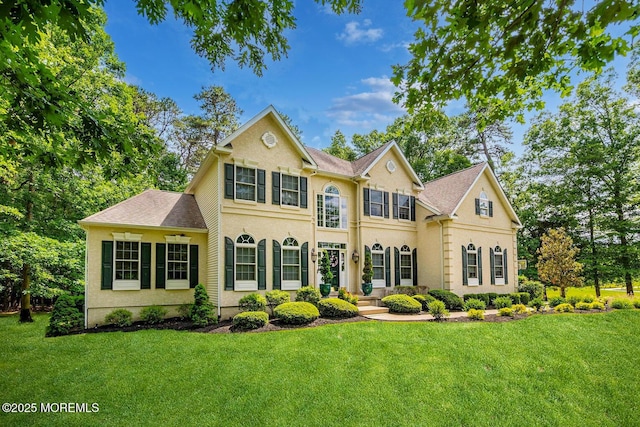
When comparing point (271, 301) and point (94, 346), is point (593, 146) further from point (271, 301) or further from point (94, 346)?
point (94, 346)

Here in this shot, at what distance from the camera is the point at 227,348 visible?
29.3 feet

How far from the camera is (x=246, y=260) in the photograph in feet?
43.0

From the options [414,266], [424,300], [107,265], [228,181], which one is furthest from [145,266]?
[414,266]

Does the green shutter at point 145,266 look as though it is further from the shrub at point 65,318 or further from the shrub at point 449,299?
the shrub at point 449,299

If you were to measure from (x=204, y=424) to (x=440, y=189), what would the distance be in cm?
1742

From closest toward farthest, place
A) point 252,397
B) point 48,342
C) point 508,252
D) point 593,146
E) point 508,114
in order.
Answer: point 508,114 → point 252,397 → point 48,342 → point 508,252 → point 593,146

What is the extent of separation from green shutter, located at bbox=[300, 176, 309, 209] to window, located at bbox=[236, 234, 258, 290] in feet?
8.94

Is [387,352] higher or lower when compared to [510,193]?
lower

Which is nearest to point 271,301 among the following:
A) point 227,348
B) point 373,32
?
point 227,348

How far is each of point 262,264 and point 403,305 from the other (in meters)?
5.76

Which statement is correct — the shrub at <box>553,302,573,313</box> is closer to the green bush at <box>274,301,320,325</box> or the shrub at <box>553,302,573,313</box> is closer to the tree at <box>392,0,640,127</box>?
the green bush at <box>274,301,320,325</box>

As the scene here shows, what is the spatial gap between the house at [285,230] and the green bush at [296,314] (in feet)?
6.80

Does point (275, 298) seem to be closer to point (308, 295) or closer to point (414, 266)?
point (308, 295)

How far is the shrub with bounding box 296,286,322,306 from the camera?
42.4ft
